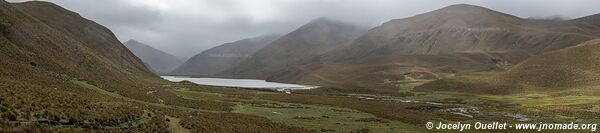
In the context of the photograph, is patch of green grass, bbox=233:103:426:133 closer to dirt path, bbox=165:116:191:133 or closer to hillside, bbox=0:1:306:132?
hillside, bbox=0:1:306:132

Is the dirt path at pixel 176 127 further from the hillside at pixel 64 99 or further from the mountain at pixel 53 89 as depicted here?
the mountain at pixel 53 89

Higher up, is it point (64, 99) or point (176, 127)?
point (64, 99)

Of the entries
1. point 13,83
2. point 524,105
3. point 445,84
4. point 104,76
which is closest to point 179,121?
point 13,83

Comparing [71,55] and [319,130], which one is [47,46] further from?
[319,130]

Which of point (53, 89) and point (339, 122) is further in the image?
point (339, 122)

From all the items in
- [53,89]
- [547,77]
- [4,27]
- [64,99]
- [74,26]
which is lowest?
[64,99]

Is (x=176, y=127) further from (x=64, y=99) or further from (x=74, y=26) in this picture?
(x=74, y=26)

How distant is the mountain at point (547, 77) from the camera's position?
513 ft

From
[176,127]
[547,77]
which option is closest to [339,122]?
[176,127]

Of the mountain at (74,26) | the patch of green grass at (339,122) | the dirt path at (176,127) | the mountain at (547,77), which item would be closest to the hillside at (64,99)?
the dirt path at (176,127)

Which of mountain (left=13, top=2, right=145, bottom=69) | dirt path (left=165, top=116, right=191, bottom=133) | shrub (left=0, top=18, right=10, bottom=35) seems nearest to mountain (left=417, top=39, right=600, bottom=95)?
mountain (left=13, top=2, right=145, bottom=69)

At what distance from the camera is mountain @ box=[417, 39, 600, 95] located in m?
156

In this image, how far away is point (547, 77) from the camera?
170m

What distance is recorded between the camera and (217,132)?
1622 inches
